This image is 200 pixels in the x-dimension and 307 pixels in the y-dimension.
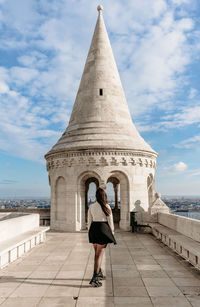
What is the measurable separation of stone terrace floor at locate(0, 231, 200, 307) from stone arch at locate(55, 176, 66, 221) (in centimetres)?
498

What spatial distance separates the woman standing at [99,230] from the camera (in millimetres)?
5578

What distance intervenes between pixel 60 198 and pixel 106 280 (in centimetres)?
905

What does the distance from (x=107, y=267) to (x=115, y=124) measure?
30.2 ft

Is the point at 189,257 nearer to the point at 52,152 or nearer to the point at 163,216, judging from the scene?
the point at 163,216

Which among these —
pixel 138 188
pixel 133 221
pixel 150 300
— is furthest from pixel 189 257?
pixel 138 188

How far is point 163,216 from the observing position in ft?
40.4

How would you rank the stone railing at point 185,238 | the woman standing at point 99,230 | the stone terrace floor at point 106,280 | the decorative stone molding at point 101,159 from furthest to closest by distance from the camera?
the decorative stone molding at point 101,159 → the stone railing at point 185,238 → the woman standing at point 99,230 → the stone terrace floor at point 106,280

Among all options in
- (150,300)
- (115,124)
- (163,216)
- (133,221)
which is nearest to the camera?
(150,300)

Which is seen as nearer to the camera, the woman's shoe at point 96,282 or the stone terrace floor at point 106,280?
the stone terrace floor at point 106,280

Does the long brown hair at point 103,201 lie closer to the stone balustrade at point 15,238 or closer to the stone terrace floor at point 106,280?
the stone terrace floor at point 106,280

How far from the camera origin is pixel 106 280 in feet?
19.5

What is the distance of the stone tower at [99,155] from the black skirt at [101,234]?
8046 millimetres

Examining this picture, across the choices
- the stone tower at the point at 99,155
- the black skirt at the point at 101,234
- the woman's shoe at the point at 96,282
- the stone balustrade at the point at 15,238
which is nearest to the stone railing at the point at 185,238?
the black skirt at the point at 101,234

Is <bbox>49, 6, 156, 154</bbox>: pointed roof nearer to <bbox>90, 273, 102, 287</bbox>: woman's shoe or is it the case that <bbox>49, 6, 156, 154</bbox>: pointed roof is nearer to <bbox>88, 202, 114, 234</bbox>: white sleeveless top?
<bbox>88, 202, 114, 234</bbox>: white sleeveless top
